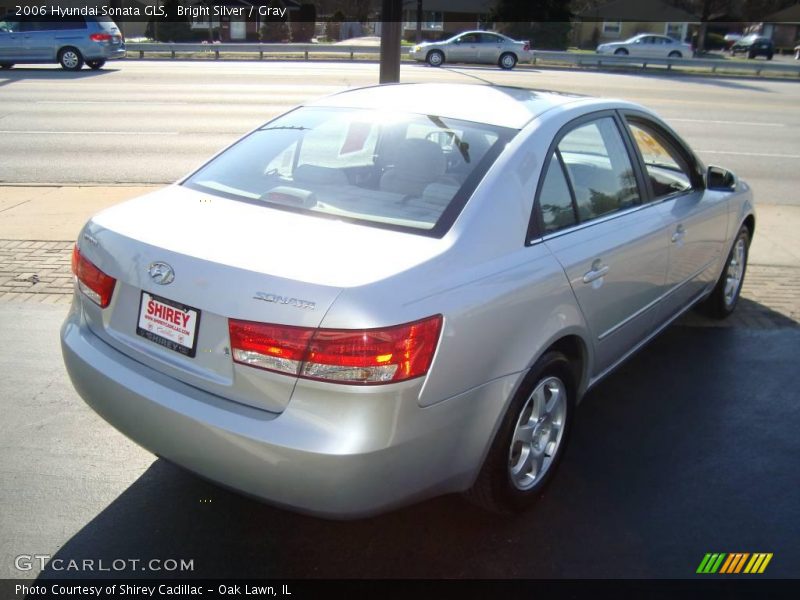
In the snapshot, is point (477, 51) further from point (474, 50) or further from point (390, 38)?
point (390, 38)

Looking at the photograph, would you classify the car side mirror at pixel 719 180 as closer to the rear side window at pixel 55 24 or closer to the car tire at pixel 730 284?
the car tire at pixel 730 284

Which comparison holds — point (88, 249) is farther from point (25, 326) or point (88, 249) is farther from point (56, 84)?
point (56, 84)

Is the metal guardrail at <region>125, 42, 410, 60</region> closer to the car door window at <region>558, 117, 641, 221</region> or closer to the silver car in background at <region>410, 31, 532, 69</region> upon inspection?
the silver car in background at <region>410, 31, 532, 69</region>

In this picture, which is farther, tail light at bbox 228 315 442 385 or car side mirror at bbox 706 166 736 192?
car side mirror at bbox 706 166 736 192

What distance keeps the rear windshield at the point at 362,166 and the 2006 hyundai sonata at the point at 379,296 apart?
11 millimetres

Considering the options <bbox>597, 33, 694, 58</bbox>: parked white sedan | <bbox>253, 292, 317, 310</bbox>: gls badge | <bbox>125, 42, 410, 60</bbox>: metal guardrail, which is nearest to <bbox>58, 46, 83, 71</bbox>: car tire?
<bbox>125, 42, 410, 60</bbox>: metal guardrail

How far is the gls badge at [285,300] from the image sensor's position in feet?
7.59

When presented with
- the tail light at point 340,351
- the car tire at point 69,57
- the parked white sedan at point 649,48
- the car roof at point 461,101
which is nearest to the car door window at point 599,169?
the car roof at point 461,101

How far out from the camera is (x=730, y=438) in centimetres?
381

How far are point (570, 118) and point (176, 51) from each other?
104ft

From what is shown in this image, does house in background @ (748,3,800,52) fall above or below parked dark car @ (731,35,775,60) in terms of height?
above

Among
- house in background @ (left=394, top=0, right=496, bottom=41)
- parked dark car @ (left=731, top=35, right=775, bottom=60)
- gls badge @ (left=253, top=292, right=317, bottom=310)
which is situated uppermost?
house in background @ (left=394, top=0, right=496, bottom=41)

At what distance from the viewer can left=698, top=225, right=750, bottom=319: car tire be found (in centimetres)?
518

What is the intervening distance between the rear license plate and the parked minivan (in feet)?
77.3
